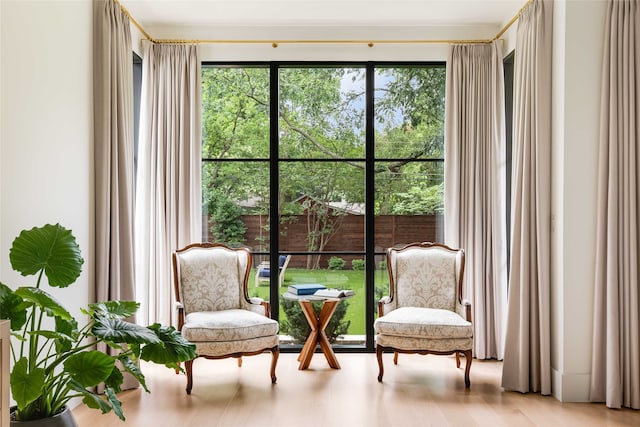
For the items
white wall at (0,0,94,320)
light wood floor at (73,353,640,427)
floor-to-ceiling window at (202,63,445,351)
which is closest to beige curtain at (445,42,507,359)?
floor-to-ceiling window at (202,63,445,351)

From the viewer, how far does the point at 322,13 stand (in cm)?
480

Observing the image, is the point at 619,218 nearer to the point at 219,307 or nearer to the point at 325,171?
the point at 325,171

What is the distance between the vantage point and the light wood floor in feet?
11.5

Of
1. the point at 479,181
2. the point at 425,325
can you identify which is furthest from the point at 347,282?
the point at 479,181

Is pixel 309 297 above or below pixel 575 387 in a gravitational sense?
above

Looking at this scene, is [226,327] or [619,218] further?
[226,327]

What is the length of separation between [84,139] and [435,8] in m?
2.92

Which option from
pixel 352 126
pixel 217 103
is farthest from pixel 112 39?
pixel 352 126

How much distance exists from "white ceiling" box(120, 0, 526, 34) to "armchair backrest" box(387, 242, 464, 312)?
198 cm

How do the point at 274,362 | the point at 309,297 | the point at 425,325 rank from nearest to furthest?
the point at 425,325 → the point at 274,362 → the point at 309,297

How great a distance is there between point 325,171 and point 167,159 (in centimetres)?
140

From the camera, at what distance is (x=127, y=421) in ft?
11.4

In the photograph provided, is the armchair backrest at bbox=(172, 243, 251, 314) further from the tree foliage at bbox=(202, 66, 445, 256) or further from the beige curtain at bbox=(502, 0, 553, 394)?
the beige curtain at bbox=(502, 0, 553, 394)

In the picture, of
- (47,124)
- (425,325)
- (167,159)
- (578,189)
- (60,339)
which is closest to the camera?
(60,339)
